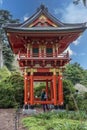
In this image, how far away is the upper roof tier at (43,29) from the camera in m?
23.4

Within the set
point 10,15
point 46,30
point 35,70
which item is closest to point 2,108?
point 35,70

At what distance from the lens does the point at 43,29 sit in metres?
23.5

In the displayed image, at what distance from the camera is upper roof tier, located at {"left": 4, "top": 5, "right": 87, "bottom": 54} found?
23422 millimetres

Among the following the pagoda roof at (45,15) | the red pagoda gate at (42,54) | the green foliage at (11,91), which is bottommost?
the green foliage at (11,91)

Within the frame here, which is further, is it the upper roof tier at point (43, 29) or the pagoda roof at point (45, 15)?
the pagoda roof at point (45, 15)

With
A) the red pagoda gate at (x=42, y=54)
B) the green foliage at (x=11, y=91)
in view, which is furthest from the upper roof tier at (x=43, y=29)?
the green foliage at (x=11, y=91)

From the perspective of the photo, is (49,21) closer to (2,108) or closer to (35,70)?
(35,70)

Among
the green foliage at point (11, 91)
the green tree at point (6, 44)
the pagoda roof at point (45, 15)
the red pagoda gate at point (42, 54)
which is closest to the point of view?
the red pagoda gate at point (42, 54)

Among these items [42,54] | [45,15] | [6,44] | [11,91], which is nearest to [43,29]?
[42,54]

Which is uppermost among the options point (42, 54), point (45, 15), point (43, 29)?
point (45, 15)

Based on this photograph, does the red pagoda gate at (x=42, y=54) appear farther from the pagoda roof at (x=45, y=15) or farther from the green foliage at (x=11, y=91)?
the green foliage at (x=11, y=91)

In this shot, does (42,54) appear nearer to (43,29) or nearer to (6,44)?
(43,29)

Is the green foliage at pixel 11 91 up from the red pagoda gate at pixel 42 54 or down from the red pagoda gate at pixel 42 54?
down

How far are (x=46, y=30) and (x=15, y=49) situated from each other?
22.7 feet
